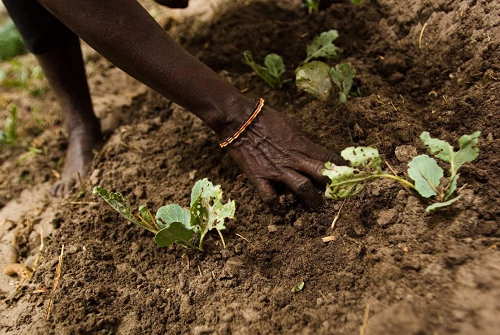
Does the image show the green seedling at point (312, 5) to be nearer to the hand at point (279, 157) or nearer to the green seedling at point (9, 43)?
the hand at point (279, 157)

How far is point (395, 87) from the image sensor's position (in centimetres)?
208

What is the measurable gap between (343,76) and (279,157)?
1.70ft

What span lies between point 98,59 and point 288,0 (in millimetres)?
1643

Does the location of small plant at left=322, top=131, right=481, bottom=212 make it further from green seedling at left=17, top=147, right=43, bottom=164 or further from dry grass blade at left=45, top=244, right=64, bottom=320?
green seedling at left=17, top=147, right=43, bottom=164

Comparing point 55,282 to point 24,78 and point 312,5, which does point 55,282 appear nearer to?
point 312,5

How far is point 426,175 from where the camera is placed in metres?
1.47

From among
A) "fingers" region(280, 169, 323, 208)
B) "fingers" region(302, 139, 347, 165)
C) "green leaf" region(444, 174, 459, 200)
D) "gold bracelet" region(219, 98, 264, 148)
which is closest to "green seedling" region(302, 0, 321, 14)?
"gold bracelet" region(219, 98, 264, 148)

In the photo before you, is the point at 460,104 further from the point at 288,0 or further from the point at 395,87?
the point at 288,0

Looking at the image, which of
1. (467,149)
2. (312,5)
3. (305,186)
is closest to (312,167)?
(305,186)

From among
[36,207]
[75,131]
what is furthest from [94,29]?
[36,207]

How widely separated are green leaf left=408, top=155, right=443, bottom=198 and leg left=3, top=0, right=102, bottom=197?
179cm

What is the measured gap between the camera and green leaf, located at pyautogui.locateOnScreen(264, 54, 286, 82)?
2244 millimetres

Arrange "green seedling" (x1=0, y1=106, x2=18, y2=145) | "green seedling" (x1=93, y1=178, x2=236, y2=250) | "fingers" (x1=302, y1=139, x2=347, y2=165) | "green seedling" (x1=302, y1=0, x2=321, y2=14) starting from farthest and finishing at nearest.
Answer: "green seedling" (x1=0, y1=106, x2=18, y2=145), "green seedling" (x1=302, y1=0, x2=321, y2=14), "fingers" (x1=302, y1=139, x2=347, y2=165), "green seedling" (x1=93, y1=178, x2=236, y2=250)

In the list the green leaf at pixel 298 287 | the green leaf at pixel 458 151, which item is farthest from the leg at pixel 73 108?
the green leaf at pixel 458 151
